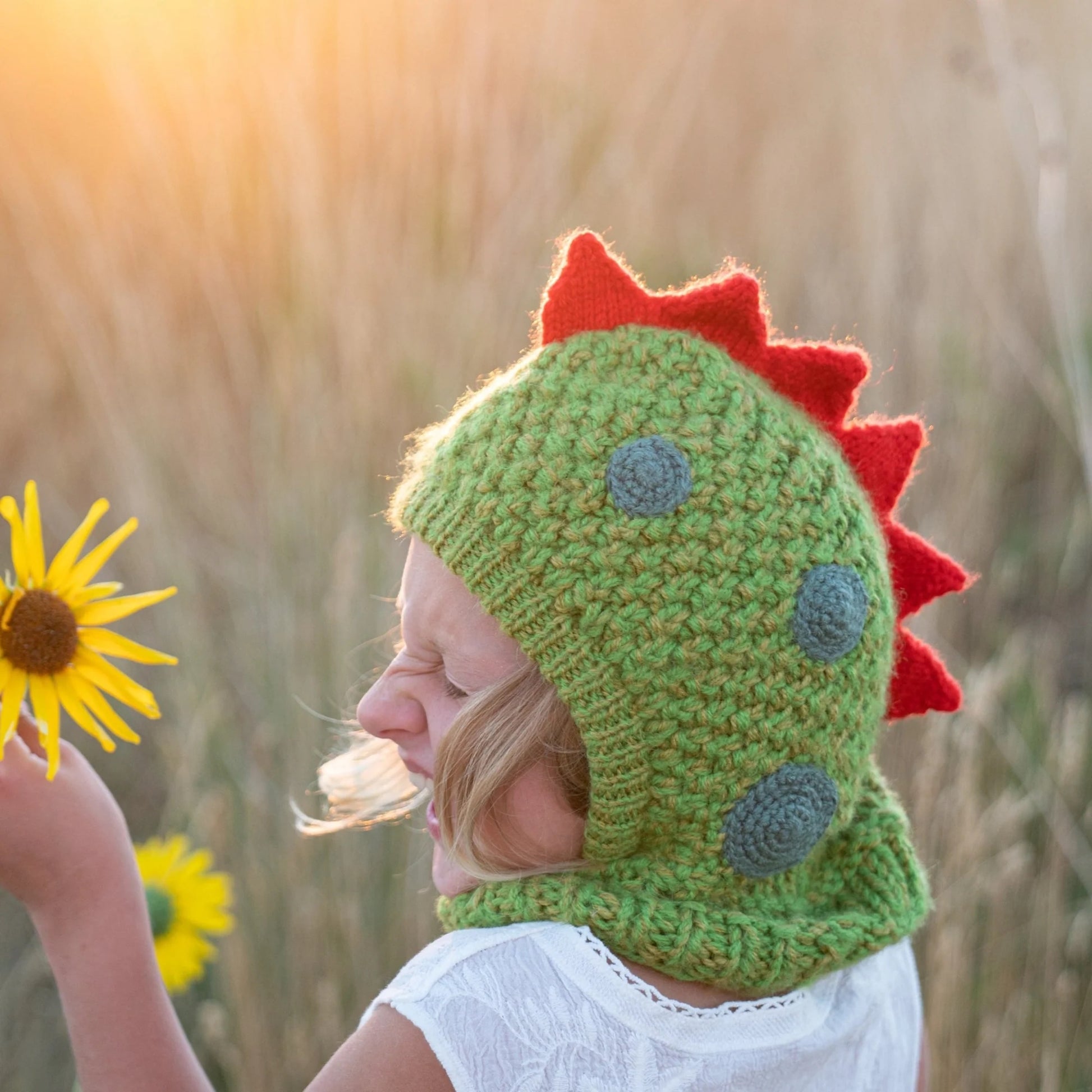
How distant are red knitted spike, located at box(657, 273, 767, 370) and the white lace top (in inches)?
22.8

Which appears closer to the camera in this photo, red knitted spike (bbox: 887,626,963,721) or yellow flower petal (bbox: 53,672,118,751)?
yellow flower petal (bbox: 53,672,118,751)

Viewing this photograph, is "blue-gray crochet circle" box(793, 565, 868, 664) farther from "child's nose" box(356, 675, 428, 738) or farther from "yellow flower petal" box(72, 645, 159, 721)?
"yellow flower petal" box(72, 645, 159, 721)

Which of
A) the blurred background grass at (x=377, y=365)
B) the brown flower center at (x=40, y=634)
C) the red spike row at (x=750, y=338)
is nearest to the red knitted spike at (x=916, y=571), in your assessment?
the red spike row at (x=750, y=338)

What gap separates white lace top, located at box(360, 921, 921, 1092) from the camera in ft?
3.23

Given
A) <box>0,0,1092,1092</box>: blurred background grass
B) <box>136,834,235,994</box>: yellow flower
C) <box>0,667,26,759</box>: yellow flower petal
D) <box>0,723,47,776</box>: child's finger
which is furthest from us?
<box>0,0,1092,1092</box>: blurred background grass

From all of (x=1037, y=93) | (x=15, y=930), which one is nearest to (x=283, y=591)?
(x=15, y=930)

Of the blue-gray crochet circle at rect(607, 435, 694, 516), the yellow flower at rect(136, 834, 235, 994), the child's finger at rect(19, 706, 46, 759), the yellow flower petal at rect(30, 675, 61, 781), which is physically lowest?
the yellow flower at rect(136, 834, 235, 994)

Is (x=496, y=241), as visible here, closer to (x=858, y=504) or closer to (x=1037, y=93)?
(x=1037, y=93)

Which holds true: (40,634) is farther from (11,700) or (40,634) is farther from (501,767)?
(501,767)

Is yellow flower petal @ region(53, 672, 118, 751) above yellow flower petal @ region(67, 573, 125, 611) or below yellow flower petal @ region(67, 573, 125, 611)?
below

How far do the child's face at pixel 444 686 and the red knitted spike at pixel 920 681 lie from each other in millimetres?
430

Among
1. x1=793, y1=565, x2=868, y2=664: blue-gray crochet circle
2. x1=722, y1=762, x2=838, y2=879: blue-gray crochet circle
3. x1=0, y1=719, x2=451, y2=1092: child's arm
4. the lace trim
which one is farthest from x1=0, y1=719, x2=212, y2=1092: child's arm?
x1=793, y1=565, x2=868, y2=664: blue-gray crochet circle

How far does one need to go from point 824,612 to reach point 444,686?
379 mm

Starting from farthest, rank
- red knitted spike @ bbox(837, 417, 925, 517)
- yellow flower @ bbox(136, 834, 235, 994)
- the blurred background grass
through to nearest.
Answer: the blurred background grass
yellow flower @ bbox(136, 834, 235, 994)
red knitted spike @ bbox(837, 417, 925, 517)
